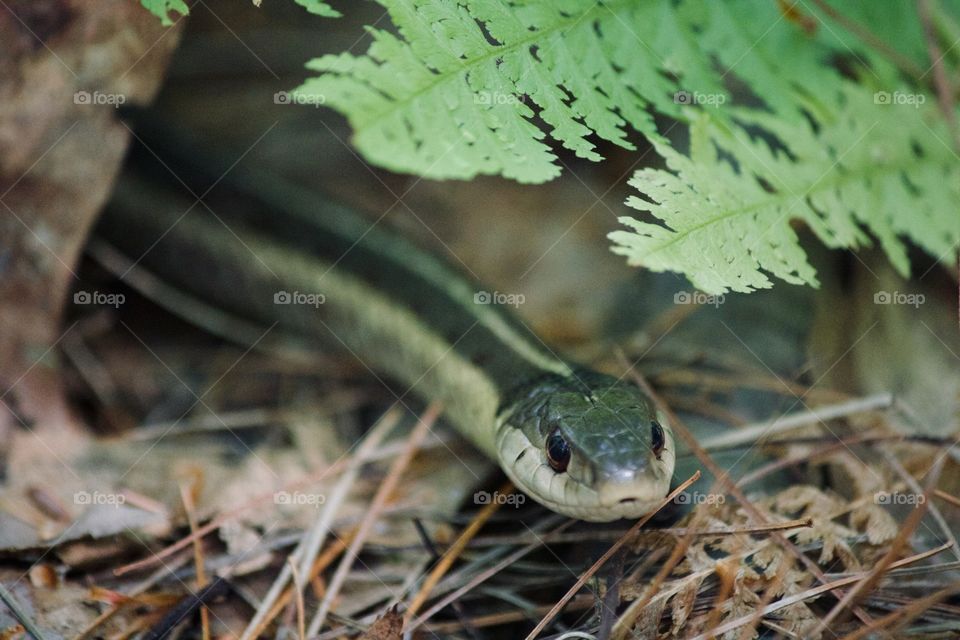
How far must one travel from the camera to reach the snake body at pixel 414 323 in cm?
225

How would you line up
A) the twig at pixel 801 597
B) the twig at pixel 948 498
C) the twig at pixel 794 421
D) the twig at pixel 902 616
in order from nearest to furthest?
the twig at pixel 902 616
the twig at pixel 801 597
the twig at pixel 948 498
the twig at pixel 794 421

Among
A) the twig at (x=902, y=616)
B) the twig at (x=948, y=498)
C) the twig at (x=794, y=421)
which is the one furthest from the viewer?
the twig at (x=794, y=421)

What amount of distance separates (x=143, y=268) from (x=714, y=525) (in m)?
2.93

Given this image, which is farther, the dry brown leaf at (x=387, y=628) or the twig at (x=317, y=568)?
the twig at (x=317, y=568)

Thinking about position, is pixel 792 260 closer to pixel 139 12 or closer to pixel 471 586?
pixel 471 586

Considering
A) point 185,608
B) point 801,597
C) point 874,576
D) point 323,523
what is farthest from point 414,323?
point 874,576

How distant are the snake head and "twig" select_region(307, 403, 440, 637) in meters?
0.51

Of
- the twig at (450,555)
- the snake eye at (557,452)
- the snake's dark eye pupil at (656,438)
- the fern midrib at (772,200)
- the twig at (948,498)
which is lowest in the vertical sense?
the twig at (450,555)

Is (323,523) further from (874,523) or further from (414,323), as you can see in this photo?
(874,523)

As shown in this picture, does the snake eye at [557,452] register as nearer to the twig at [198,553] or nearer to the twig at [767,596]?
the twig at [767,596]

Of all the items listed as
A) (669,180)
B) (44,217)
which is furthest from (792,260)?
(44,217)

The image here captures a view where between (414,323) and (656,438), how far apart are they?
4.60 ft

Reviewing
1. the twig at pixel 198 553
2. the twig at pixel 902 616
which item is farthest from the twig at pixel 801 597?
the twig at pixel 198 553

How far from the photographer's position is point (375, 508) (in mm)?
2707
